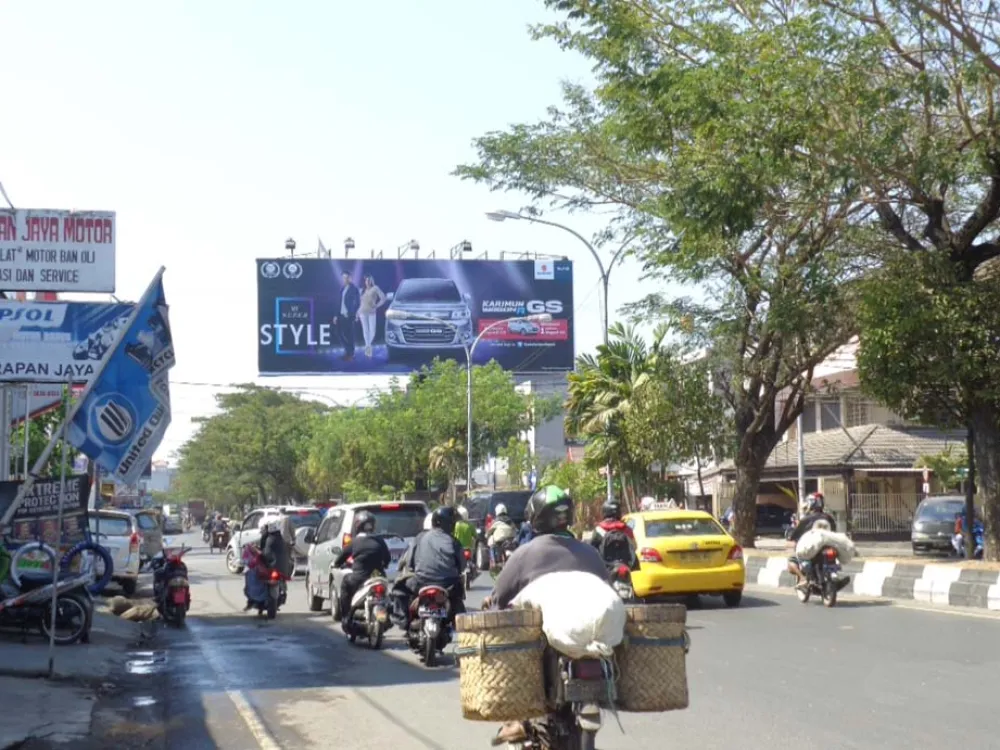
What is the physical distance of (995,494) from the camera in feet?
71.5

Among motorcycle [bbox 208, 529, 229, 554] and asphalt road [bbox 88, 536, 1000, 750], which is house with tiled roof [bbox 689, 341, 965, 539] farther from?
asphalt road [bbox 88, 536, 1000, 750]

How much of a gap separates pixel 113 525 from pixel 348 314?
37.3 meters

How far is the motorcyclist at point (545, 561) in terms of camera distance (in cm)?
682

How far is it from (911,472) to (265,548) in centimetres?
3327

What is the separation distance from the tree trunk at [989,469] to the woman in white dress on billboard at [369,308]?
44220 millimetres

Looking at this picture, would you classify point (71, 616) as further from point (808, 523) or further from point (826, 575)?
point (808, 523)

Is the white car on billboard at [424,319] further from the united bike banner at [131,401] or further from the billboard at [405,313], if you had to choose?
the united bike banner at [131,401]

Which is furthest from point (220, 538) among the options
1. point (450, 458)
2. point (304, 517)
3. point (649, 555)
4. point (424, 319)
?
point (649, 555)

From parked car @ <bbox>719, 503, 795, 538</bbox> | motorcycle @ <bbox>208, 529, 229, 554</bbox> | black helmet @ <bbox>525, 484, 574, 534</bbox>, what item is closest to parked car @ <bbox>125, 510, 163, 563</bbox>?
black helmet @ <bbox>525, 484, 574, 534</bbox>

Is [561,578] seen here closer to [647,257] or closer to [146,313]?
[146,313]

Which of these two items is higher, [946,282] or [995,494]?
[946,282]

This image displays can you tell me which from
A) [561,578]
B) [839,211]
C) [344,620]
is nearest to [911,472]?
[839,211]

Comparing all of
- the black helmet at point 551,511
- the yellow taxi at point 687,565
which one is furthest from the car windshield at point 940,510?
the black helmet at point 551,511

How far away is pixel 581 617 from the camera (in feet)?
20.3
